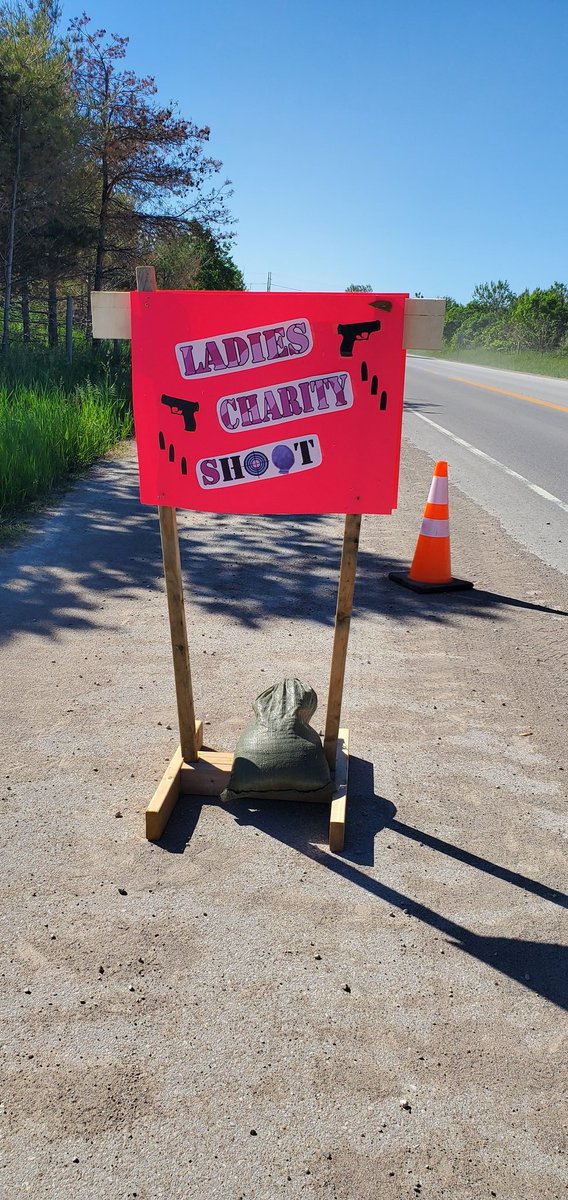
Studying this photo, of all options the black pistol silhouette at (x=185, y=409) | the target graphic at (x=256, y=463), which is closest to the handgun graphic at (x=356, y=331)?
the target graphic at (x=256, y=463)

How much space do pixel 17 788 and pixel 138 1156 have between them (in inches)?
67.0

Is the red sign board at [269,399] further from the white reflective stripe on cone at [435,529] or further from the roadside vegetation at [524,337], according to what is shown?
the roadside vegetation at [524,337]

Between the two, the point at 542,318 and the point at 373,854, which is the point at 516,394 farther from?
the point at 542,318

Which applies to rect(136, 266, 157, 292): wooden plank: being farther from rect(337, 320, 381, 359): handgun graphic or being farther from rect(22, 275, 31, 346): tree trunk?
rect(22, 275, 31, 346): tree trunk

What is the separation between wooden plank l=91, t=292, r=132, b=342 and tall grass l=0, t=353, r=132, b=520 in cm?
451

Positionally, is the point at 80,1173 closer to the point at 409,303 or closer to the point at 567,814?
the point at 567,814

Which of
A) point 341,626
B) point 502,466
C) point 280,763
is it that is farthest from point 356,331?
point 502,466

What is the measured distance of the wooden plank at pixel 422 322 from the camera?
2998mm

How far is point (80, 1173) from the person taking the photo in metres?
1.87

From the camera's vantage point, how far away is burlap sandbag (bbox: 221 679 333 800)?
328cm

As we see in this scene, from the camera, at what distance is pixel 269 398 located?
3109 millimetres

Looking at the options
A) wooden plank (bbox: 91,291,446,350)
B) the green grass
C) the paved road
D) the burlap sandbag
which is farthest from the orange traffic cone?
the green grass

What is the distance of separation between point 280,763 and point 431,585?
3.03m

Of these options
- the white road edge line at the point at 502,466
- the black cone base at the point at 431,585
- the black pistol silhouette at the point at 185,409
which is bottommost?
the black cone base at the point at 431,585
